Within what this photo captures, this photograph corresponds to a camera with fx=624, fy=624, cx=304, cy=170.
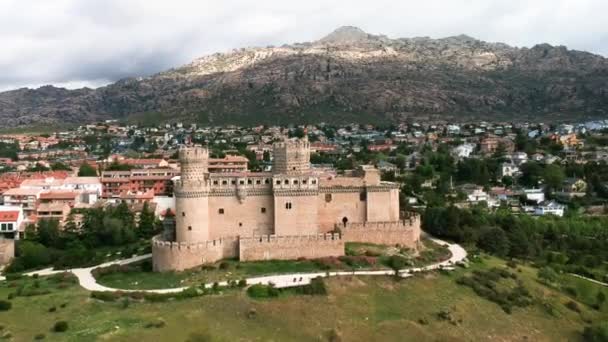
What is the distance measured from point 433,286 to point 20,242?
45.3m

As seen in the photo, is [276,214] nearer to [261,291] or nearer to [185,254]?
[185,254]

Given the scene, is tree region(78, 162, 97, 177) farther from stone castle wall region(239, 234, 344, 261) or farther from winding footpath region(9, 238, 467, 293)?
stone castle wall region(239, 234, 344, 261)

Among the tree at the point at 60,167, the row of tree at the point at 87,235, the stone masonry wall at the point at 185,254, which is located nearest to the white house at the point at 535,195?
the row of tree at the point at 87,235

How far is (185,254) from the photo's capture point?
48438mm

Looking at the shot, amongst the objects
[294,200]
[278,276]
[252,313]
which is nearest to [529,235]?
[294,200]

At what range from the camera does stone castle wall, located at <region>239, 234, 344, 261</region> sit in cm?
4947

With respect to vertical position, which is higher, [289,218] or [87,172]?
[87,172]

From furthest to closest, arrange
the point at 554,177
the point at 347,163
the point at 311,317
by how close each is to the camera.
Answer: the point at 347,163, the point at 554,177, the point at 311,317

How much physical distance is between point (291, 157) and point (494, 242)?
25.8 meters

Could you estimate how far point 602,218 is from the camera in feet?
273

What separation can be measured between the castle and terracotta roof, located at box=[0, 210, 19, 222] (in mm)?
28235

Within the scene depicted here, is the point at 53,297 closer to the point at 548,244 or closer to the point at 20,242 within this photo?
the point at 20,242

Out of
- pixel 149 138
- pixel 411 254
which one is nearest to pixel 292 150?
pixel 411 254

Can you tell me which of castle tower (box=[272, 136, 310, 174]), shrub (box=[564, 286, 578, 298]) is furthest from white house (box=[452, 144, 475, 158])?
castle tower (box=[272, 136, 310, 174])
